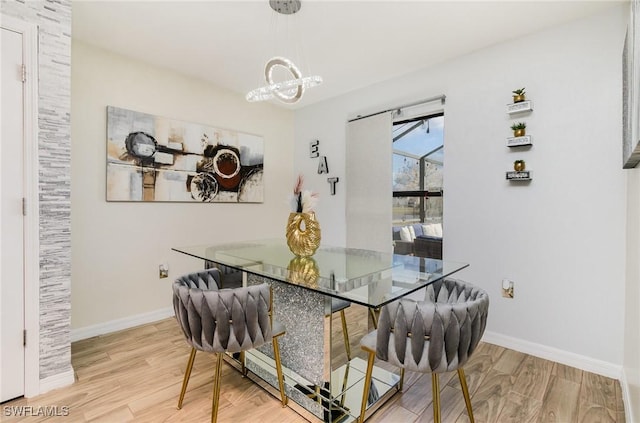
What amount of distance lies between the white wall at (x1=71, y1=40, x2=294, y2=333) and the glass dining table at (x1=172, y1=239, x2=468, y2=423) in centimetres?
115

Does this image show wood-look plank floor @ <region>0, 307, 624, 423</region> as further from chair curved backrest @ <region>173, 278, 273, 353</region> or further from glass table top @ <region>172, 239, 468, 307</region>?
chair curved backrest @ <region>173, 278, 273, 353</region>

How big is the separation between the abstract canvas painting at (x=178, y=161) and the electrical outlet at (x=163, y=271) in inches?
27.2

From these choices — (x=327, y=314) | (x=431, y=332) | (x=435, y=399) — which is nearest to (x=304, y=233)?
(x=327, y=314)

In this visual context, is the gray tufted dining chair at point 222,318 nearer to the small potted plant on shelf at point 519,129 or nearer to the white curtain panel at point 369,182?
the white curtain panel at point 369,182

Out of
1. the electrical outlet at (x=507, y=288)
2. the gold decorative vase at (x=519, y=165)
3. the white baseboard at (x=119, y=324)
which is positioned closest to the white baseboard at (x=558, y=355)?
the electrical outlet at (x=507, y=288)

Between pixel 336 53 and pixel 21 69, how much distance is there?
225 cm

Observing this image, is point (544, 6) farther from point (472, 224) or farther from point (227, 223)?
point (227, 223)

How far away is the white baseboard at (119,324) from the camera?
2.67 metres

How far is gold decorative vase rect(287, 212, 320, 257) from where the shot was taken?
7.10 feet

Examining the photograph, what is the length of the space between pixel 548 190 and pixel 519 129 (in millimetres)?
532

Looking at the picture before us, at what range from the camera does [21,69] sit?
1837mm

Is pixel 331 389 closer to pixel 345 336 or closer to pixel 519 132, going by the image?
pixel 345 336

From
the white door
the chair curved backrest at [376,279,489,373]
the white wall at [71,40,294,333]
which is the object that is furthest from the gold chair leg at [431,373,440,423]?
the white wall at [71,40,294,333]

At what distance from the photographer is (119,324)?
289 centimetres
